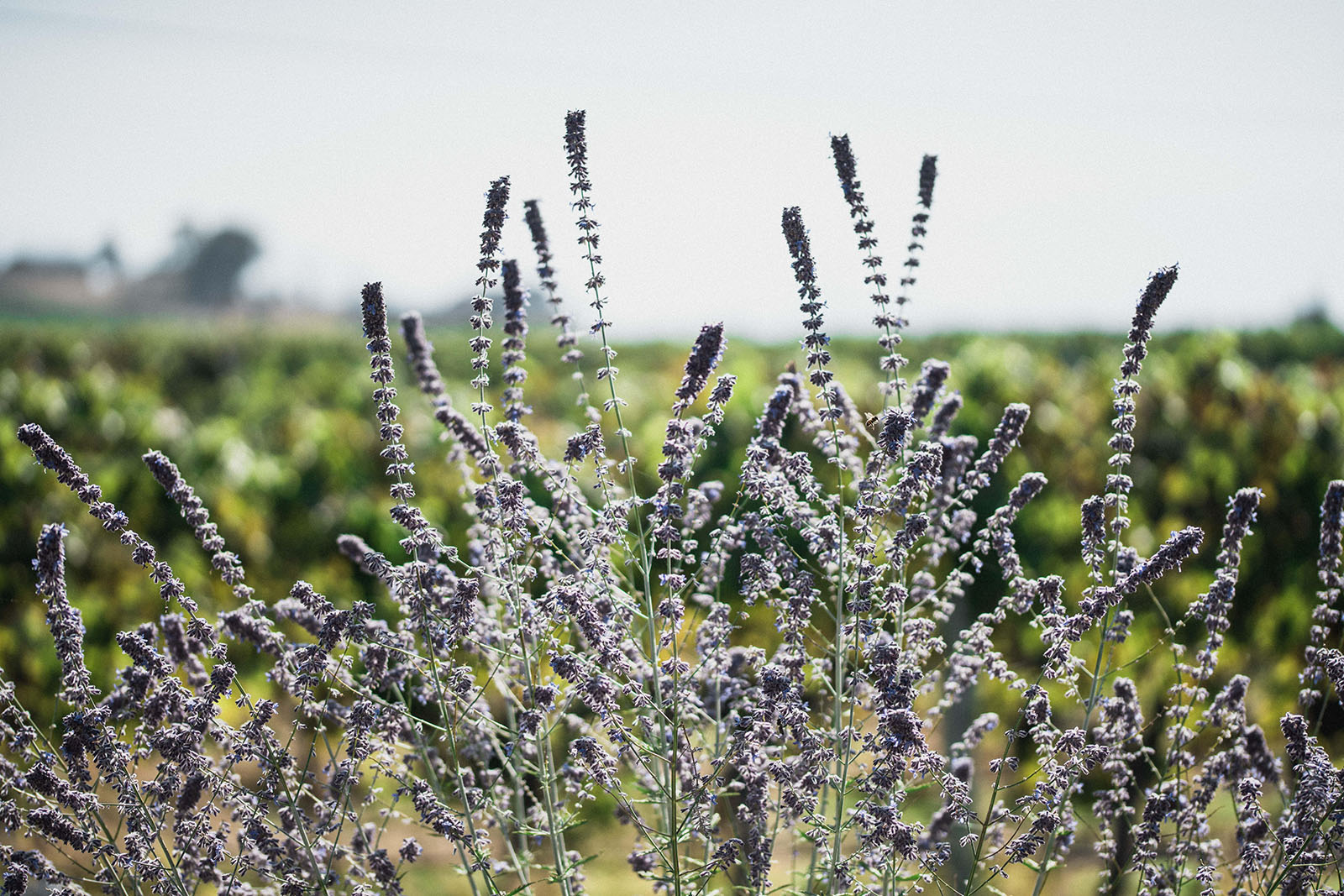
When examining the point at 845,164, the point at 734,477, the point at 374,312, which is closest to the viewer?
the point at 374,312

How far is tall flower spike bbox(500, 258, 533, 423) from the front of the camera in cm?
251

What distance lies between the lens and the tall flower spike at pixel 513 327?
2.51 meters

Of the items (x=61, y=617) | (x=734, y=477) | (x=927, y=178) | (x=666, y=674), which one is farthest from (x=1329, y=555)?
(x=734, y=477)

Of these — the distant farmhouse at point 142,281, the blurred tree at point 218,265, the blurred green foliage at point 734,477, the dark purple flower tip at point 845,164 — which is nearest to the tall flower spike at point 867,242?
the dark purple flower tip at point 845,164

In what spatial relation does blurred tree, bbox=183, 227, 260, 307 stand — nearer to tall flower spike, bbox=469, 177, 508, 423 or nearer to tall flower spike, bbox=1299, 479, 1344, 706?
tall flower spike, bbox=469, 177, 508, 423

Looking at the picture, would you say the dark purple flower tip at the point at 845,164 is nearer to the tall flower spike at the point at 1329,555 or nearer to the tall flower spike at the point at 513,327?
the tall flower spike at the point at 513,327

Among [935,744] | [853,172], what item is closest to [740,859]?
[853,172]

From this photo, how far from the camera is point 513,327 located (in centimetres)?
253

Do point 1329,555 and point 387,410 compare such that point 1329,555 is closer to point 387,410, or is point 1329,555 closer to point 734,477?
point 387,410

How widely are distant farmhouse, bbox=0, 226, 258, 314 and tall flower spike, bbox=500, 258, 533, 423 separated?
7640cm

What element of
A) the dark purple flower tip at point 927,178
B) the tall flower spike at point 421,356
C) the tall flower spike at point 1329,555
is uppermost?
the dark purple flower tip at point 927,178

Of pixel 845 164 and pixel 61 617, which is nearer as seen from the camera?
pixel 61 617

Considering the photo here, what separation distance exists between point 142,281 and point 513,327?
348ft

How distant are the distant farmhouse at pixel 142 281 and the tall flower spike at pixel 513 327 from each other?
7640cm
